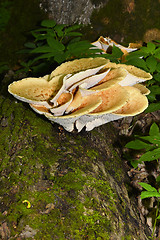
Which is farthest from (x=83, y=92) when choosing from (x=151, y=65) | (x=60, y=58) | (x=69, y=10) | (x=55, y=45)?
(x=69, y=10)

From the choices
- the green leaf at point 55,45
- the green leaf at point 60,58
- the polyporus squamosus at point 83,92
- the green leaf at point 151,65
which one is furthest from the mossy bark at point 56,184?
the green leaf at point 151,65

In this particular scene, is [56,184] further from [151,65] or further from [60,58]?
[151,65]

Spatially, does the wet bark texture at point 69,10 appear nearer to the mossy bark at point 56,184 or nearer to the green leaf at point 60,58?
the green leaf at point 60,58

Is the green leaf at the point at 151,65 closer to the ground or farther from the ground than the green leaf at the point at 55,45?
farther from the ground

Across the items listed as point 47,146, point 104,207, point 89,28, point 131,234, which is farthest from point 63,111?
point 89,28

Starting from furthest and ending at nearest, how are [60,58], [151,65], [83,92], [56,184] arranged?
[151,65], [60,58], [83,92], [56,184]
